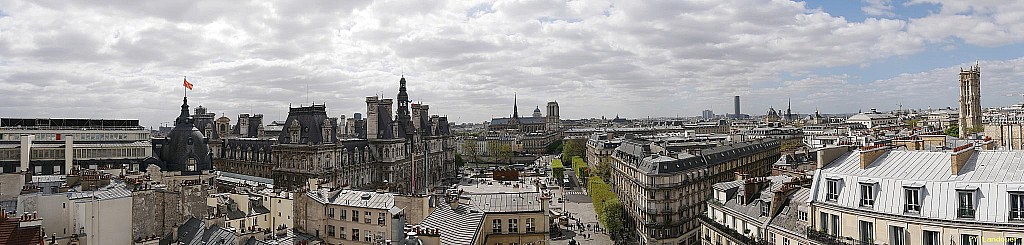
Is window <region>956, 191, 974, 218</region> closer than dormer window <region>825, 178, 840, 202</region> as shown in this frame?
Yes

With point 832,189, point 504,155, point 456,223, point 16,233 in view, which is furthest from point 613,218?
point 504,155

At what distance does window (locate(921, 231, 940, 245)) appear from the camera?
2508cm

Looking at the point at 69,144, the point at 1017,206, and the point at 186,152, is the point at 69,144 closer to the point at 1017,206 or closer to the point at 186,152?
the point at 186,152

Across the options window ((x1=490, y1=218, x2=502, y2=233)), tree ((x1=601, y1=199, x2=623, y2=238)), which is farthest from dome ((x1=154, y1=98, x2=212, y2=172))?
tree ((x1=601, y1=199, x2=623, y2=238))

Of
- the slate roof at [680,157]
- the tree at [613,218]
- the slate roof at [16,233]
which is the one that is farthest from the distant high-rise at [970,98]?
the slate roof at [16,233]

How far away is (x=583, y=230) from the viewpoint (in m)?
73.9

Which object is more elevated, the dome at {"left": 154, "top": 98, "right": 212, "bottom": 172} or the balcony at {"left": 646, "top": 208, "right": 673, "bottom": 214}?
the dome at {"left": 154, "top": 98, "right": 212, "bottom": 172}

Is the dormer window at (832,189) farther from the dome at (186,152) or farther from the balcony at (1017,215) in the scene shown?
the dome at (186,152)

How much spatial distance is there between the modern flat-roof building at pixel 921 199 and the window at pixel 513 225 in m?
14.0

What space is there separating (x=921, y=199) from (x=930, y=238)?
149 cm

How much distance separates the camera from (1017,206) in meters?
24.0

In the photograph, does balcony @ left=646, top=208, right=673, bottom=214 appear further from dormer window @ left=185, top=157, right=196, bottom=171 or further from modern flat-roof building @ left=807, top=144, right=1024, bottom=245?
dormer window @ left=185, top=157, right=196, bottom=171

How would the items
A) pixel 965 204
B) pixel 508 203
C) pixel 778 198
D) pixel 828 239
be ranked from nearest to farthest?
pixel 965 204 < pixel 828 239 < pixel 778 198 < pixel 508 203

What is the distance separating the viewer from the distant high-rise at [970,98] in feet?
410
